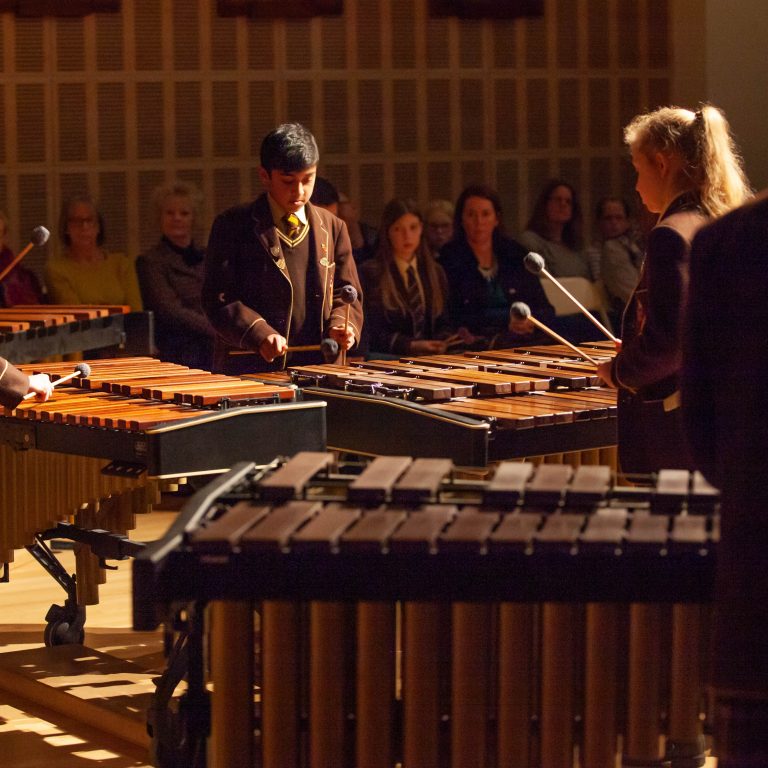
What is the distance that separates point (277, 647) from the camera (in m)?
2.81

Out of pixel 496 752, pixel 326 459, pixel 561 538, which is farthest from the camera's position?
pixel 326 459

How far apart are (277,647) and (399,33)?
695 cm

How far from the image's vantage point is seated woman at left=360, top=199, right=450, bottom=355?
7.05 meters

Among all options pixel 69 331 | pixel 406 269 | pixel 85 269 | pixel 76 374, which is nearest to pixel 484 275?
pixel 406 269

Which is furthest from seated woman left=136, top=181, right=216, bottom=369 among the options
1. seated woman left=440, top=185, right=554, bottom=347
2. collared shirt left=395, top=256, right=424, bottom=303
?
seated woman left=440, top=185, right=554, bottom=347

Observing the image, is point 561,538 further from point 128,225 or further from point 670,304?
point 128,225

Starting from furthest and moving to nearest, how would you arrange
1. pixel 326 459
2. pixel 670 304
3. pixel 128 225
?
pixel 128 225, pixel 670 304, pixel 326 459

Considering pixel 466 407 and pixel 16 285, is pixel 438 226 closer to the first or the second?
pixel 16 285

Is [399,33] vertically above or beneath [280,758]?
above

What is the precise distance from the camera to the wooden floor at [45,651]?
4.12 m

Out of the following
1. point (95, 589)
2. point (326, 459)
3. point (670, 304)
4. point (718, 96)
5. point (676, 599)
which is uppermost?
point (718, 96)

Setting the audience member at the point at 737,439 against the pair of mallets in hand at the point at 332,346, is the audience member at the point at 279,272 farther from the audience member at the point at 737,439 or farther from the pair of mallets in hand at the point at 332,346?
the audience member at the point at 737,439

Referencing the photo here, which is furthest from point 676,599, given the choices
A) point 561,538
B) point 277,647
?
point 277,647

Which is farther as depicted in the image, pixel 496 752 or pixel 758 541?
pixel 496 752
